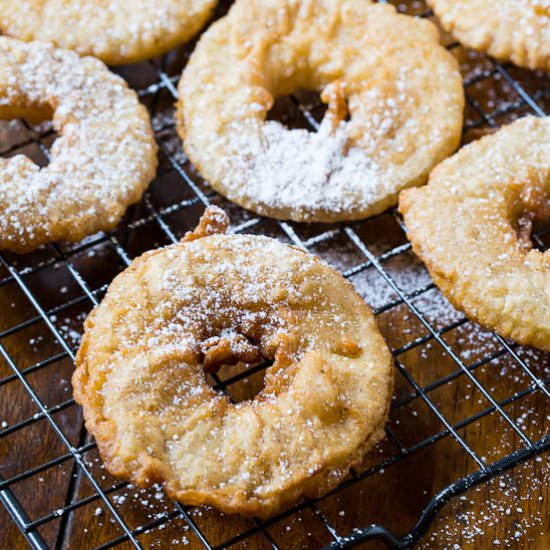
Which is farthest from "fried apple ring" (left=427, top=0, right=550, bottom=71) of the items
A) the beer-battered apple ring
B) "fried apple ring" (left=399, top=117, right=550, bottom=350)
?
the beer-battered apple ring

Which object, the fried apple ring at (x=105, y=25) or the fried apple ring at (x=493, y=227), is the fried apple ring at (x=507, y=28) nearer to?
the fried apple ring at (x=493, y=227)

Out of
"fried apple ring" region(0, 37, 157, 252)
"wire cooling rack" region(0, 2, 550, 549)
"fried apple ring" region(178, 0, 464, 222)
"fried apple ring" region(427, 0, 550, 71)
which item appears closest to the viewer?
"wire cooling rack" region(0, 2, 550, 549)

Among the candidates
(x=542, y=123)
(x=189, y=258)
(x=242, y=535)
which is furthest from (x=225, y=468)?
(x=542, y=123)

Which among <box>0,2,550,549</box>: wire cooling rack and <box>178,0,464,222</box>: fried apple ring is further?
<box>178,0,464,222</box>: fried apple ring

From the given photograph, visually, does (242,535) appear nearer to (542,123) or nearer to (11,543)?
(11,543)

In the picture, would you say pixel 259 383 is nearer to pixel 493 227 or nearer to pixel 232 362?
pixel 232 362

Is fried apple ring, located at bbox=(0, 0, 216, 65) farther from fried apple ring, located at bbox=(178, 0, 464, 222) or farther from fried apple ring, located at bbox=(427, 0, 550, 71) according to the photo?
fried apple ring, located at bbox=(427, 0, 550, 71)

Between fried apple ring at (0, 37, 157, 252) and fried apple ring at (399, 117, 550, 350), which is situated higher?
fried apple ring at (0, 37, 157, 252)
